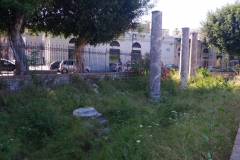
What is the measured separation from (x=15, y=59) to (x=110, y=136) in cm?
645

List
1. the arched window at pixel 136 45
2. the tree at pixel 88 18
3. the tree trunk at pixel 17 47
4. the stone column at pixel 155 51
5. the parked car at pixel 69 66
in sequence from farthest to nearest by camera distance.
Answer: the arched window at pixel 136 45 < the parked car at pixel 69 66 < the tree at pixel 88 18 < the stone column at pixel 155 51 < the tree trunk at pixel 17 47

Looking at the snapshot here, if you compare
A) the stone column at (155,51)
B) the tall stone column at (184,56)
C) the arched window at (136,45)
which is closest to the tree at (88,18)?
the tall stone column at (184,56)

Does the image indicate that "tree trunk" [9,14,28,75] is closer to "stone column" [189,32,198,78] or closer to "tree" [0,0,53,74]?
"tree" [0,0,53,74]

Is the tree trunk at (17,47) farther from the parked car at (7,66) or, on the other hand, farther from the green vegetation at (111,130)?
the green vegetation at (111,130)

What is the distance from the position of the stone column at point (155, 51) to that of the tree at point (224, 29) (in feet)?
53.5

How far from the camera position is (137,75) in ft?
42.7

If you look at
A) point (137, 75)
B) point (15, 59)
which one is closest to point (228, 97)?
point (137, 75)

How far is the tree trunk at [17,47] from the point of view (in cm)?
962

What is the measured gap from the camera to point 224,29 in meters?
23.9

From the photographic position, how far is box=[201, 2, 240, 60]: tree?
2341 cm

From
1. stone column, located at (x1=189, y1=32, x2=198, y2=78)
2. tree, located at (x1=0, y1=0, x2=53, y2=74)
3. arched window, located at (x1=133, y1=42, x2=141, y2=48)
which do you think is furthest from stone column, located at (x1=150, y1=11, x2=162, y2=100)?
arched window, located at (x1=133, y1=42, x2=141, y2=48)

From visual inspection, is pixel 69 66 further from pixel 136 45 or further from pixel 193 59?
pixel 136 45

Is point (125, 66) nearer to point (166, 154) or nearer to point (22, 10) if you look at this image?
point (22, 10)

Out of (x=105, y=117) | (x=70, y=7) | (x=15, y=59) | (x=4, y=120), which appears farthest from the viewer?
(x=70, y=7)
